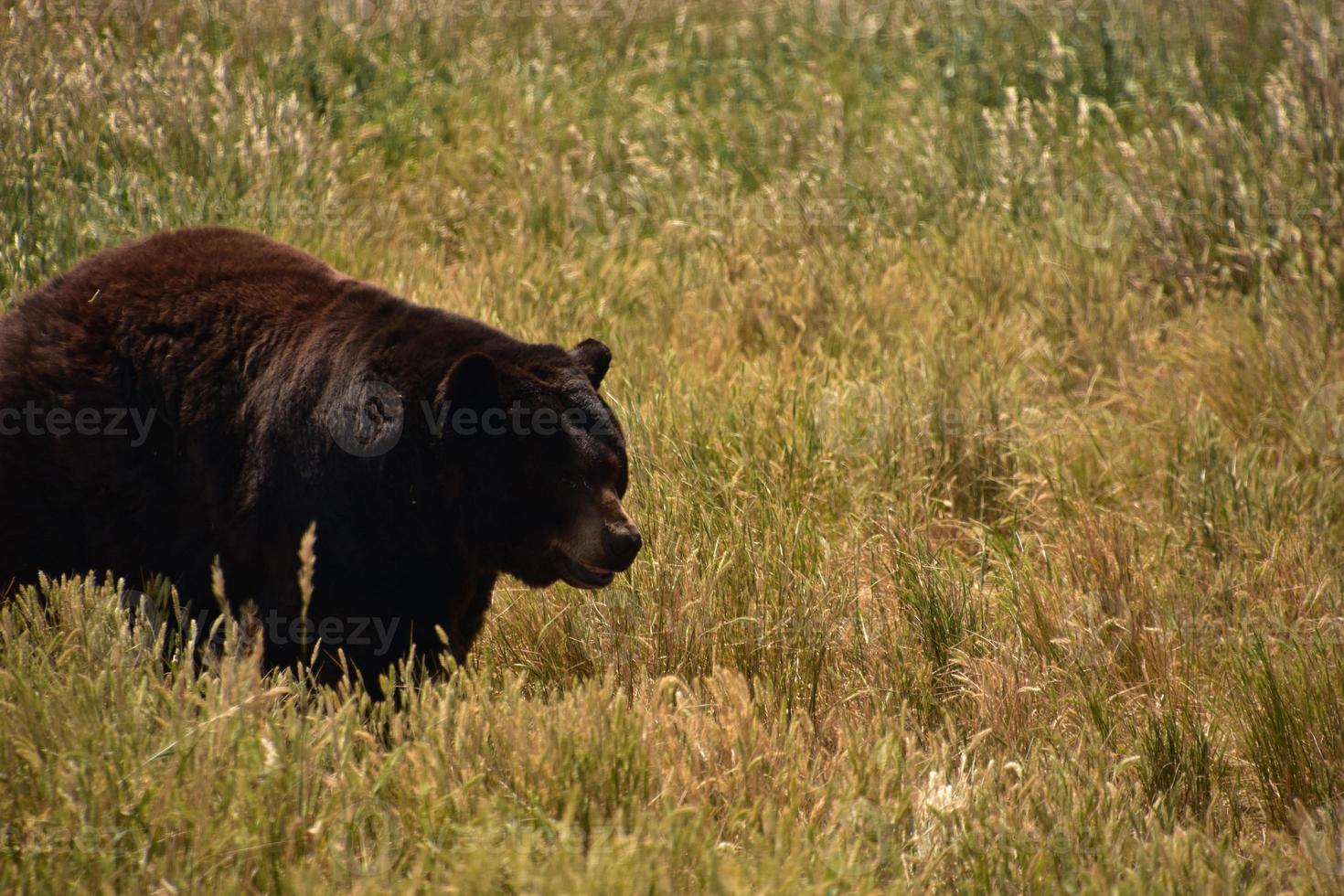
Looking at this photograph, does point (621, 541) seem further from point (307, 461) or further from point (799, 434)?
point (799, 434)

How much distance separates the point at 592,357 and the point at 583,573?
613 millimetres

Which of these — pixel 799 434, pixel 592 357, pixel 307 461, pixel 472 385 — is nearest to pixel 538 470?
pixel 472 385

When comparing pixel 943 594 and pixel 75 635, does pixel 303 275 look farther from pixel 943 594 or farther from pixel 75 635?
pixel 943 594

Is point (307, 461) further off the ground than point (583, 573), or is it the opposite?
point (307, 461)

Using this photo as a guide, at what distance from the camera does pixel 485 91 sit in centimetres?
864

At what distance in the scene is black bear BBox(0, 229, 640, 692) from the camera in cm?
350

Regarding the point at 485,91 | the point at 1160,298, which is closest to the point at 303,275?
the point at 1160,298

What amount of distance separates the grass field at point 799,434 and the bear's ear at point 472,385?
0.71 metres

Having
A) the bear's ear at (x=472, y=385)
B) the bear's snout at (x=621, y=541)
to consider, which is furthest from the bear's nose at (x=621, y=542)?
the bear's ear at (x=472, y=385)

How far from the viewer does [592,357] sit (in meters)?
3.79

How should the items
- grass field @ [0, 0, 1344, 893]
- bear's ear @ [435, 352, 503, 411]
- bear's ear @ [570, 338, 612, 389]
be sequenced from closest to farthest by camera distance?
1. grass field @ [0, 0, 1344, 893]
2. bear's ear @ [435, 352, 503, 411]
3. bear's ear @ [570, 338, 612, 389]

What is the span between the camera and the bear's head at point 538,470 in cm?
351

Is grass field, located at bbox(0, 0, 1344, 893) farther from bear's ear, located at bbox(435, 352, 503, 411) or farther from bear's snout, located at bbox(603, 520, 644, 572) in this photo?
bear's ear, located at bbox(435, 352, 503, 411)

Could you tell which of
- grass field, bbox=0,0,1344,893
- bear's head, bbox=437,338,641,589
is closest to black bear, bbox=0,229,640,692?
bear's head, bbox=437,338,641,589
